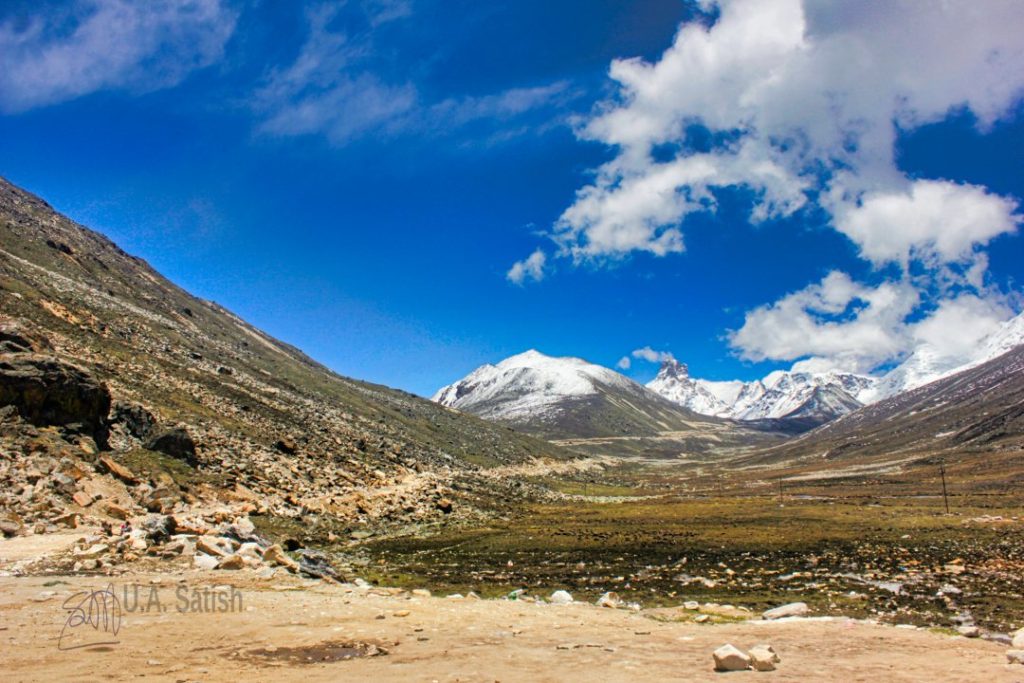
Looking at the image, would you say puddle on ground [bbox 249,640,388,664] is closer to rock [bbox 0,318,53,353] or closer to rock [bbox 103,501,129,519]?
rock [bbox 103,501,129,519]

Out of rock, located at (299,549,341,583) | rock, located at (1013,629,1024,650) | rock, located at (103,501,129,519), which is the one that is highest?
rock, located at (103,501,129,519)

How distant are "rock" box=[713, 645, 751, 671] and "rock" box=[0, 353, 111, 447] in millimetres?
40097

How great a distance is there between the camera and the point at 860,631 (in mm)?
17094

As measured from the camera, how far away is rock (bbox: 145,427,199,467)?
44125 mm

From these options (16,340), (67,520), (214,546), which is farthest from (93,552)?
(16,340)

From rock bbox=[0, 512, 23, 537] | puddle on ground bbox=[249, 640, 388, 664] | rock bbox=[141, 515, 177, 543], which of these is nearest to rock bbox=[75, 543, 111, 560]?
rock bbox=[141, 515, 177, 543]

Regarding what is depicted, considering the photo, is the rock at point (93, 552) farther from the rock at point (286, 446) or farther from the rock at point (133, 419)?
the rock at point (286, 446)

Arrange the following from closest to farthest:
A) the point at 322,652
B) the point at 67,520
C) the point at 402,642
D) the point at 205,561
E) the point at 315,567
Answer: the point at 322,652
the point at 402,642
the point at 205,561
the point at 67,520
the point at 315,567

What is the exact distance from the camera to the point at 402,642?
1428 centimetres

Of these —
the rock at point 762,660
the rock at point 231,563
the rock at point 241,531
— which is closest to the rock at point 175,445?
the rock at point 241,531

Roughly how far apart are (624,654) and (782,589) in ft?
69.3

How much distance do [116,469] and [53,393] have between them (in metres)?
7.15

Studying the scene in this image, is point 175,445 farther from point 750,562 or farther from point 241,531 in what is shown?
point 750,562
